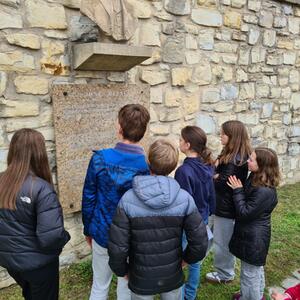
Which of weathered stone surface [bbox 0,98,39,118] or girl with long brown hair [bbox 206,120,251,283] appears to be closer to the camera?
weathered stone surface [bbox 0,98,39,118]

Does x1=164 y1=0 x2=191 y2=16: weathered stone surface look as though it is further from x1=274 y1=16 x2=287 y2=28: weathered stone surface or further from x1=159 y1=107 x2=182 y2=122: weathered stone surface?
x1=274 y1=16 x2=287 y2=28: weathered stone surface

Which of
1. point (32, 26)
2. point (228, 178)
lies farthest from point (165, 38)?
point (228, 178)

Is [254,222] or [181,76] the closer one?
[254,222]

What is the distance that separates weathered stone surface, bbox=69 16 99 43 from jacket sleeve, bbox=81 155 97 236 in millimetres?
1254

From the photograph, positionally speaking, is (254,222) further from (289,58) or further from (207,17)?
(289,58)

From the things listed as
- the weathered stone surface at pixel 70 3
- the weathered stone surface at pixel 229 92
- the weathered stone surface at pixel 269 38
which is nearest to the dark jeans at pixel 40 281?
the weathered stone surface at pixel 70 3

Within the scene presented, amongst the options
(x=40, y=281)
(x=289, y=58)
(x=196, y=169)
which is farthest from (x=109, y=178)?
(x=289, y=58)

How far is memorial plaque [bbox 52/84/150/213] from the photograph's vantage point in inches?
115

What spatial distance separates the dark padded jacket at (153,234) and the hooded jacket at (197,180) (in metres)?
0.37

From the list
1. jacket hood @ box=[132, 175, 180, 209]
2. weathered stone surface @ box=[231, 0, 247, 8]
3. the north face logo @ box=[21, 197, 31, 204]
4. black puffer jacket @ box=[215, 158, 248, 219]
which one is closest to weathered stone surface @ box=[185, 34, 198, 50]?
weathered stone surface @ box=[231, 0, 247, 8]

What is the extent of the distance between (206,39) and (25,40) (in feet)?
7.15

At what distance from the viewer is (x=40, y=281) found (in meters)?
2.14

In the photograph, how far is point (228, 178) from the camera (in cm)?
278

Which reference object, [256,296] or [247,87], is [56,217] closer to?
[256,296]
